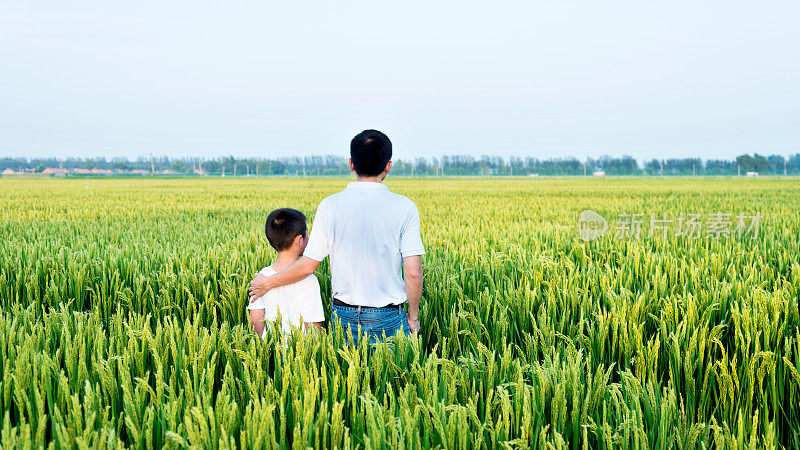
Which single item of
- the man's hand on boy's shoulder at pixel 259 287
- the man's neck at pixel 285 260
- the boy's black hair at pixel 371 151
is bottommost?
the man's hand on boy's shoulder at pixel 259 287

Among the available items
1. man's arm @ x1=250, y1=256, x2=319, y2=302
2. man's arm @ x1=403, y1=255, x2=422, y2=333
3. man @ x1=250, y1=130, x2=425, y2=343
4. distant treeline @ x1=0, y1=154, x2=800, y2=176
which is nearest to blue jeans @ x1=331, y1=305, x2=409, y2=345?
man @ x1=250, y1=130, x2=425, y2=343

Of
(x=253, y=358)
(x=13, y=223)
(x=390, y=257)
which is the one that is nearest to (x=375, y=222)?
(x=390, y=257)

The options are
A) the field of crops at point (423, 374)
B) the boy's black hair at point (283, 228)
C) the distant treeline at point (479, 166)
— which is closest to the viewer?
the field of crops at point (423, 374)

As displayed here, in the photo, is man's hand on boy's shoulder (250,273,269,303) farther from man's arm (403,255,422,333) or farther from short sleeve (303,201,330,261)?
man's arm (403,255,422,333)

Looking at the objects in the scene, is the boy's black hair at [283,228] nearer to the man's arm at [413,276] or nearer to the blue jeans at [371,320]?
the blue jeans at [371,320]

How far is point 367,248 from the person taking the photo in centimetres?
224

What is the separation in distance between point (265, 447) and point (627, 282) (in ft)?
9.31

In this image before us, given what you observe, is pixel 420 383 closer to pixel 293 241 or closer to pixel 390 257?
pixel 390 257

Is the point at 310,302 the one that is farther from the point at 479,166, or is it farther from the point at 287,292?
the point at 479,166

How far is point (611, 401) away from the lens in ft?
4.98

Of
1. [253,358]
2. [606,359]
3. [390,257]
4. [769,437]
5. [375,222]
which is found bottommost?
[606,359]

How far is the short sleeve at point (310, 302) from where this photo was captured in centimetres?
244

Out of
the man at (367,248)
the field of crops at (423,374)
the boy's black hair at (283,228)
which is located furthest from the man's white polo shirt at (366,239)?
the field of crops at (423,374)

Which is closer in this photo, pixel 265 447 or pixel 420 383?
pixel 265 447
